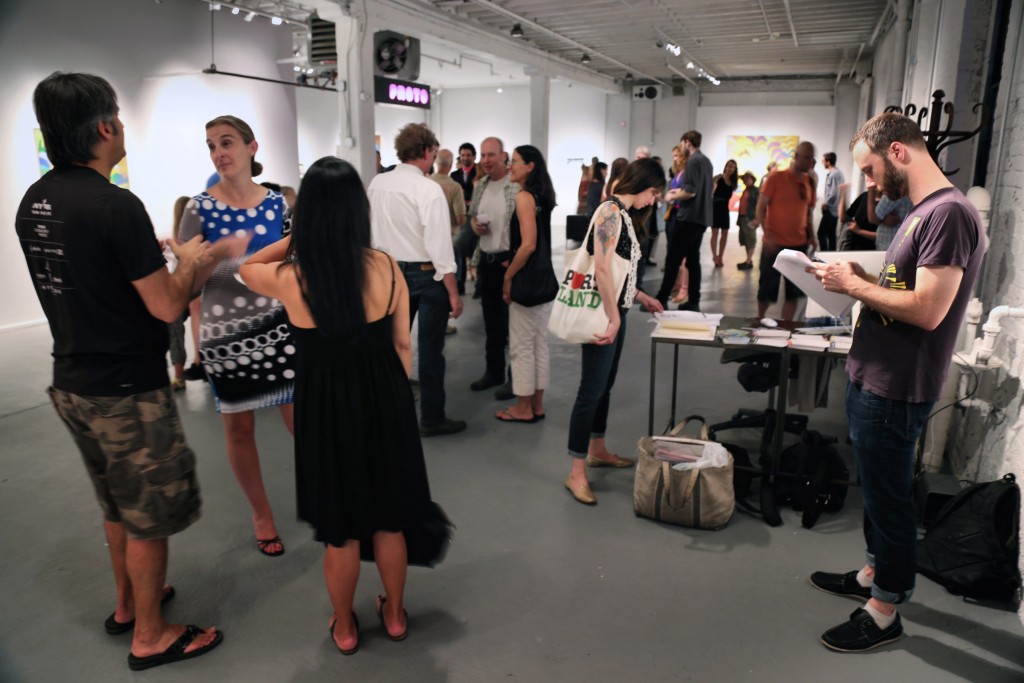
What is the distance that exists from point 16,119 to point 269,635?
6460 mm

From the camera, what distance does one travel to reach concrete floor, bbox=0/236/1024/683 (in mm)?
2129

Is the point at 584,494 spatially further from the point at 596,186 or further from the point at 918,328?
the point at 596,186

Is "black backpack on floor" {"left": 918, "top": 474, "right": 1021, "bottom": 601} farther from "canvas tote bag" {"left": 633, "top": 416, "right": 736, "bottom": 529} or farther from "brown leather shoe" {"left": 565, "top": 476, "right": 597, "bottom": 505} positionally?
"brown leather shoe" {"left": 565, "top": 476, "right": 597, "bottom": 505}

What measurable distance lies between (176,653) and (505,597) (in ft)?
3.48

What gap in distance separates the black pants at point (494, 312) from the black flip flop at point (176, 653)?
2780 mm

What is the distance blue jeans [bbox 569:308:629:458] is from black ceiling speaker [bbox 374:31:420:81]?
19.6ft

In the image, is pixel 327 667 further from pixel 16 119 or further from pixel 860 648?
pixel 16 119

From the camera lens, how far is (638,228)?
10.3 feet

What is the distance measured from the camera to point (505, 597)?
247 centimetres

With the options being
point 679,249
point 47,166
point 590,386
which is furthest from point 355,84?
point 590,386

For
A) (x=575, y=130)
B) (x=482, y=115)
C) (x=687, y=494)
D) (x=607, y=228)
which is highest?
(x=482, y=115)

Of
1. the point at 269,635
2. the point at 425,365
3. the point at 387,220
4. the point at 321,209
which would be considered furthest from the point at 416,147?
the point at 269,635

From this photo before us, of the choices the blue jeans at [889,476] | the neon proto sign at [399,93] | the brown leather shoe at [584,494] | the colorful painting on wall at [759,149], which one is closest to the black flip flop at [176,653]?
the brown leather shoe at [584,494]

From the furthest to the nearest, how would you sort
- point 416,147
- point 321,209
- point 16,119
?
1. point 16,119
2. point 416,147
3. point 321,209
